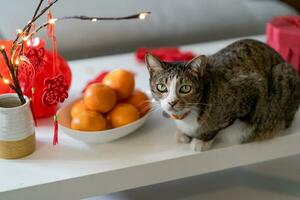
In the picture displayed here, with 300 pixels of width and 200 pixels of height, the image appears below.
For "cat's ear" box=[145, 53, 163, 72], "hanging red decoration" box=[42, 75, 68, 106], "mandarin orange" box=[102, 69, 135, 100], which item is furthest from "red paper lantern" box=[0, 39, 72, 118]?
"cat's ear" box=[145, 53, 163, 72]

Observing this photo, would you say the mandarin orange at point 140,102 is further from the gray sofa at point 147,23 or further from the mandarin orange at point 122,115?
the gray sofa at point 147,23

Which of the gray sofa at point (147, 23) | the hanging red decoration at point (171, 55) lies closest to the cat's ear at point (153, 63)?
the hanging red decoration at point (171, 55)

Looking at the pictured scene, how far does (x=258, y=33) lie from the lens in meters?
2.06

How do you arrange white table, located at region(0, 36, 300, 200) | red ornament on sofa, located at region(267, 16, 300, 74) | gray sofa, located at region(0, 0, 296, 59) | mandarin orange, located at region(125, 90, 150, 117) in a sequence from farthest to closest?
gray sofa, located at region(0, 0, 296, 59) < red ornament on sofa, located at region(267, 16, 300, 74) < mandarin orange, located at region(125, 90, 150, 117) < white table, located at region(0, 36, 300, 200)

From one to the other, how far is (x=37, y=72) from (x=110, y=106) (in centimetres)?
20

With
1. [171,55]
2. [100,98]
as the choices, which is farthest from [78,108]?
[171,55]

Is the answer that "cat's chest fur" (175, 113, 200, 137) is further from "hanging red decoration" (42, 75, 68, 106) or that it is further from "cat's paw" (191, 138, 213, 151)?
"hanging red decoration" (42, 75, 68, 106)

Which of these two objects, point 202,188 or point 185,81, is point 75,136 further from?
point 202,188

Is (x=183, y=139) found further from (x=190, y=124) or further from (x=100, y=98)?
(x=100, y=98)

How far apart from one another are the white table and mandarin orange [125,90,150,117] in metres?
0.04

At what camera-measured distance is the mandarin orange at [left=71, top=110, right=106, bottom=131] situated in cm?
111

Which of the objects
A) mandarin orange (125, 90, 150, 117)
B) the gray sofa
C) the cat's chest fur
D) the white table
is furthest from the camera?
the gray sofa

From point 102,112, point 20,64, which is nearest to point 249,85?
point 102,112

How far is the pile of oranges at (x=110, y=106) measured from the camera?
1.12 m
